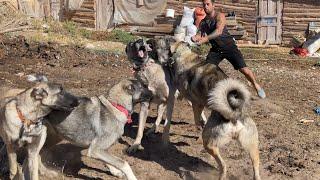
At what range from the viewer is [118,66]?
12.3 meters

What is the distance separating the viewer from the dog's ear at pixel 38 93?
17.3 feet

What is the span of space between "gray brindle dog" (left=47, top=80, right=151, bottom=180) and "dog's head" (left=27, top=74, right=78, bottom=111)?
19 cm

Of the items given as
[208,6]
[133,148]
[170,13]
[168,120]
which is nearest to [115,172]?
[133,148]

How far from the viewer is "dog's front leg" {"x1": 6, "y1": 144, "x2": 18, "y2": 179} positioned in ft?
17.8

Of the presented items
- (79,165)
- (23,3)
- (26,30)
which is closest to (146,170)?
(79,165)

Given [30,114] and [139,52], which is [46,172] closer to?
[30,114]

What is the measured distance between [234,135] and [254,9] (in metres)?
14.7

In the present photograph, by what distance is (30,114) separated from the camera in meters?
5.31

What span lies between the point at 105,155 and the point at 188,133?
233 centimetres

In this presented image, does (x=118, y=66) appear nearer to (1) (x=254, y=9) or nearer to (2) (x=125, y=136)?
(2) (x=125, y=136)

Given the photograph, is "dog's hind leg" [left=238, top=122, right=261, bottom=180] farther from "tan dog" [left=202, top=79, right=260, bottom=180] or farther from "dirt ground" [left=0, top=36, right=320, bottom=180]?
"dirt ground" [left=0, top=36, right=320, bottom=180]

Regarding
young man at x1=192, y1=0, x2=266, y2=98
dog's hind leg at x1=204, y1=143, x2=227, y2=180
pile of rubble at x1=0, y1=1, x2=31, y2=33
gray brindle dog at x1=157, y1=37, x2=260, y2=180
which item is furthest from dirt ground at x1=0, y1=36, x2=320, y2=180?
pile of rubble at x1=0, y1=1, x2=31, y2=33

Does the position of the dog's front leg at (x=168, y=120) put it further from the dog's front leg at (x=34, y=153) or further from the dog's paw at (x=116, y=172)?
the dog's front leg at (x=34, y=153)

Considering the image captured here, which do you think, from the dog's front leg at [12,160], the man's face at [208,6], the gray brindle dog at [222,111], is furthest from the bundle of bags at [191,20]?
the dog's front leg at [12,160]
